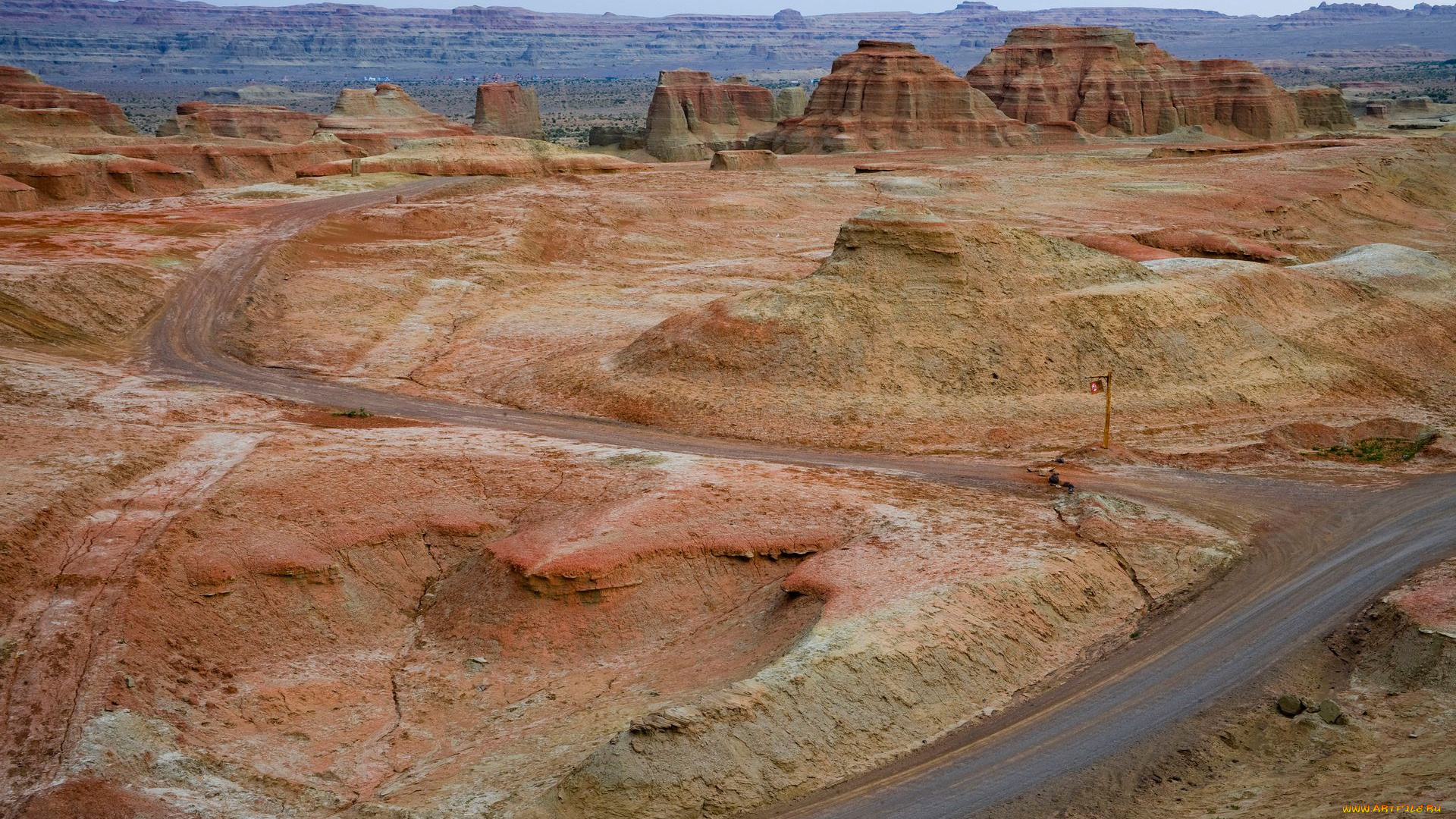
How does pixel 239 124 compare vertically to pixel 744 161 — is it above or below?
above

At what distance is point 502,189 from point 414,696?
55.6m

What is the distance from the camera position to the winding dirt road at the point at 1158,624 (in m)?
19.5

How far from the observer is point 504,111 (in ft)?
449

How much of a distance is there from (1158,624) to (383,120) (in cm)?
10278

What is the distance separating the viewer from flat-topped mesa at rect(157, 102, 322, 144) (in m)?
103

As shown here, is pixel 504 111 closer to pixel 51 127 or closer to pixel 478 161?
pixel 51 127

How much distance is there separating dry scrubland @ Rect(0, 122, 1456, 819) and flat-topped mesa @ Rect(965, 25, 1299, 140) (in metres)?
74.8

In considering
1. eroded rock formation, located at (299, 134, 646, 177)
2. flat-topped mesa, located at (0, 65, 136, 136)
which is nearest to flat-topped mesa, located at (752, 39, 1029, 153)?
eroded rock formation, located at (299, 134, 646, 177)

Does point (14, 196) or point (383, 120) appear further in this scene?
point (383, 120)

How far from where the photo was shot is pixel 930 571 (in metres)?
24.3

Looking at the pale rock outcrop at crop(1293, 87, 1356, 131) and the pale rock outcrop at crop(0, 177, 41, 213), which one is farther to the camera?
the pale rock outcrop at crop(1293, 87, 1356, 131)

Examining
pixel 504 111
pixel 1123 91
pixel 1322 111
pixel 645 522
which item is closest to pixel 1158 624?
pixel 645 522

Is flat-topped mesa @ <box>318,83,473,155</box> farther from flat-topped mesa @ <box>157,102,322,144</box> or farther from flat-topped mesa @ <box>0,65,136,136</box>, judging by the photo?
flat-topped mesa @ <box>0,65,136,136</box>

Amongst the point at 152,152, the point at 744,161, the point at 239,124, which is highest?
the point at 239,124
